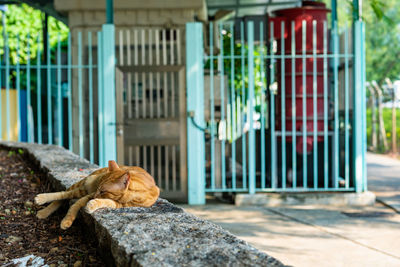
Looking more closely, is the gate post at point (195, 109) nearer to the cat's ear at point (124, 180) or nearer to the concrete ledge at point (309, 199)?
the concrete ledge at point (309, 199)

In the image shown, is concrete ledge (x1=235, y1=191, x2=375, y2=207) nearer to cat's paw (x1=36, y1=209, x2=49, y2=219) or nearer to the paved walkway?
the paved walkway

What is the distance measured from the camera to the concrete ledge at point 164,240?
198cm

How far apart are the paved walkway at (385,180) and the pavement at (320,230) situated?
0.6 inches

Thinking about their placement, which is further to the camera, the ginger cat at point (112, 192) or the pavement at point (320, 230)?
the pavement at point (320, 230)

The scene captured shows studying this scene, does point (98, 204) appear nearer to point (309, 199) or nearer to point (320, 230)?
point (320, 230)

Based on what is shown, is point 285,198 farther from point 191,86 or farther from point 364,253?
point 364,253

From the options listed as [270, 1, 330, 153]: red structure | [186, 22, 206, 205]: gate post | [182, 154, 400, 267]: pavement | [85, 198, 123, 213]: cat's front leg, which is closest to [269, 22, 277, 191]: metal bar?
[270, 1, 330, 153]: red structure

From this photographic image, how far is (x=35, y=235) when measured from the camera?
3076mm

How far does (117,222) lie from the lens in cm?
257

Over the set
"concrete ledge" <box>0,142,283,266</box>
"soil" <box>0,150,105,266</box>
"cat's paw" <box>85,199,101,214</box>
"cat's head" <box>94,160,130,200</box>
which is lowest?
"soil" <box>0,150,105,266</box>

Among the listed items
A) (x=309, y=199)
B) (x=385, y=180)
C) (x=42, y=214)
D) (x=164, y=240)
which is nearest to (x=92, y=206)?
(x=42, y=214)

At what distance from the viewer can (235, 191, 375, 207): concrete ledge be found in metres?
7.33

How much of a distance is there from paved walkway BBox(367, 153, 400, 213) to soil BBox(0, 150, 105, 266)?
4725mm

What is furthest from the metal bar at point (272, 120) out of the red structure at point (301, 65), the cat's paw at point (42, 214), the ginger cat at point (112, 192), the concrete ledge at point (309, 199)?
the cat's paw at point (42, 214)
